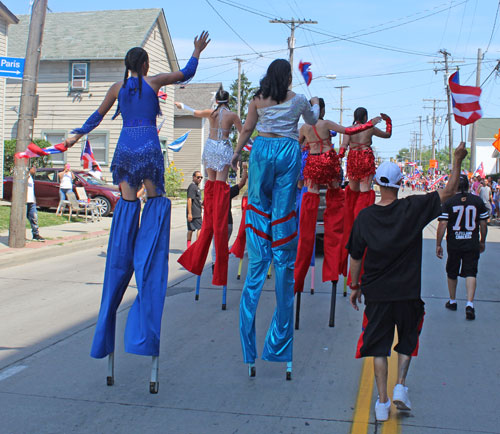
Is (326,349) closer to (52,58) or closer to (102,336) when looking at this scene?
(102,336)

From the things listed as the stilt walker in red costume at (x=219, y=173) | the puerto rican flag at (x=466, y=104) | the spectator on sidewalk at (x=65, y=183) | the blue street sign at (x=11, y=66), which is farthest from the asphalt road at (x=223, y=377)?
the spectator on sidewalk at (x=65, y=183)

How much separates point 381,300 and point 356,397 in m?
0.84

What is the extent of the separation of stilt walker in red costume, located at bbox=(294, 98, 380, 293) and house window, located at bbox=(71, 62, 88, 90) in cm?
2443

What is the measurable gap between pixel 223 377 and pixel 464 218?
4.09m

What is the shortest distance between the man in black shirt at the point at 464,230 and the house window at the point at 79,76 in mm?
25331

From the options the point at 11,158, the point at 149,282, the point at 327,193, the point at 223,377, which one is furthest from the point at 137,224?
the point at 11,158

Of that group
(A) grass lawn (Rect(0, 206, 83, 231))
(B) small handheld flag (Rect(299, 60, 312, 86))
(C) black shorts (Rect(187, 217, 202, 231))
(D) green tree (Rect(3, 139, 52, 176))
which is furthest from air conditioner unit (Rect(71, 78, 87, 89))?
(B) small handheld flag (Rect(299, 60, 312, 86))

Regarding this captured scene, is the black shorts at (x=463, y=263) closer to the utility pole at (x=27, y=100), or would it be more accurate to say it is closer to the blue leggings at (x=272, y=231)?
the blue leggings at (x=272, y=231)

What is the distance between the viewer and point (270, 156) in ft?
16.9

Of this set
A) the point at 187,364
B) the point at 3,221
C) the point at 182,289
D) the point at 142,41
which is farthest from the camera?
→ the point at 142,41

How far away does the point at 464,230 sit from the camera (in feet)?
25.4

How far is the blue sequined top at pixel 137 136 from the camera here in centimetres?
487

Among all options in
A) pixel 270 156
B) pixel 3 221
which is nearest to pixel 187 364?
pixel 270 156

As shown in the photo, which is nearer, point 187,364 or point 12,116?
point 187,364
